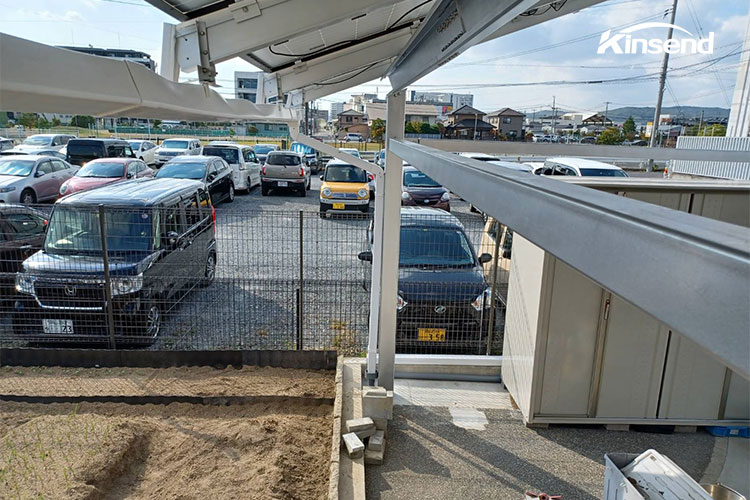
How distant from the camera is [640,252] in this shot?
0.51 meters

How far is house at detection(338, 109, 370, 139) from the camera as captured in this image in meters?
55.7

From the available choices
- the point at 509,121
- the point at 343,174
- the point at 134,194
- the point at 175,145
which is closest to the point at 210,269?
the point at 134,194

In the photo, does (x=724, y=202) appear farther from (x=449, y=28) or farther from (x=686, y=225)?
(x=686, y=225)

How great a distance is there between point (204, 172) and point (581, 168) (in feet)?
33.9

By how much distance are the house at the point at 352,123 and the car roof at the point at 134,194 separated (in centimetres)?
4813

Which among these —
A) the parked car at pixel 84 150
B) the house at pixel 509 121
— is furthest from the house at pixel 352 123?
the parked car at pixel 84 150

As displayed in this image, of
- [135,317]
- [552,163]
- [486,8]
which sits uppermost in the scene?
[486,8]

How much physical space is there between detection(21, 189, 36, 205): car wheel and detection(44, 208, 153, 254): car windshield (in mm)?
9093

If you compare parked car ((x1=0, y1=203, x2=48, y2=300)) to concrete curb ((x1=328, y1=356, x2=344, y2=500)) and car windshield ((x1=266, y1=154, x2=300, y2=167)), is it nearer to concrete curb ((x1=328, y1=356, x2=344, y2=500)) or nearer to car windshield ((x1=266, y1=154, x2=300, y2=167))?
concrete curb ((x1=328, y1=356, x2=344, y2=500))

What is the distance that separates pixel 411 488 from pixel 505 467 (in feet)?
2.36

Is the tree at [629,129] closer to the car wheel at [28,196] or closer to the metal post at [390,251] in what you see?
the metal post at [390,251]

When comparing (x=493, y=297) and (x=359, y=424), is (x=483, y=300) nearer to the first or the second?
(x=493, y=297)

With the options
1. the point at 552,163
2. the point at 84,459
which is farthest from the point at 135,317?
the point at 552,163

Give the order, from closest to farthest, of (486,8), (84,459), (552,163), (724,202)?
(486,8)
(84,459)
(724,202)
(552,163)
